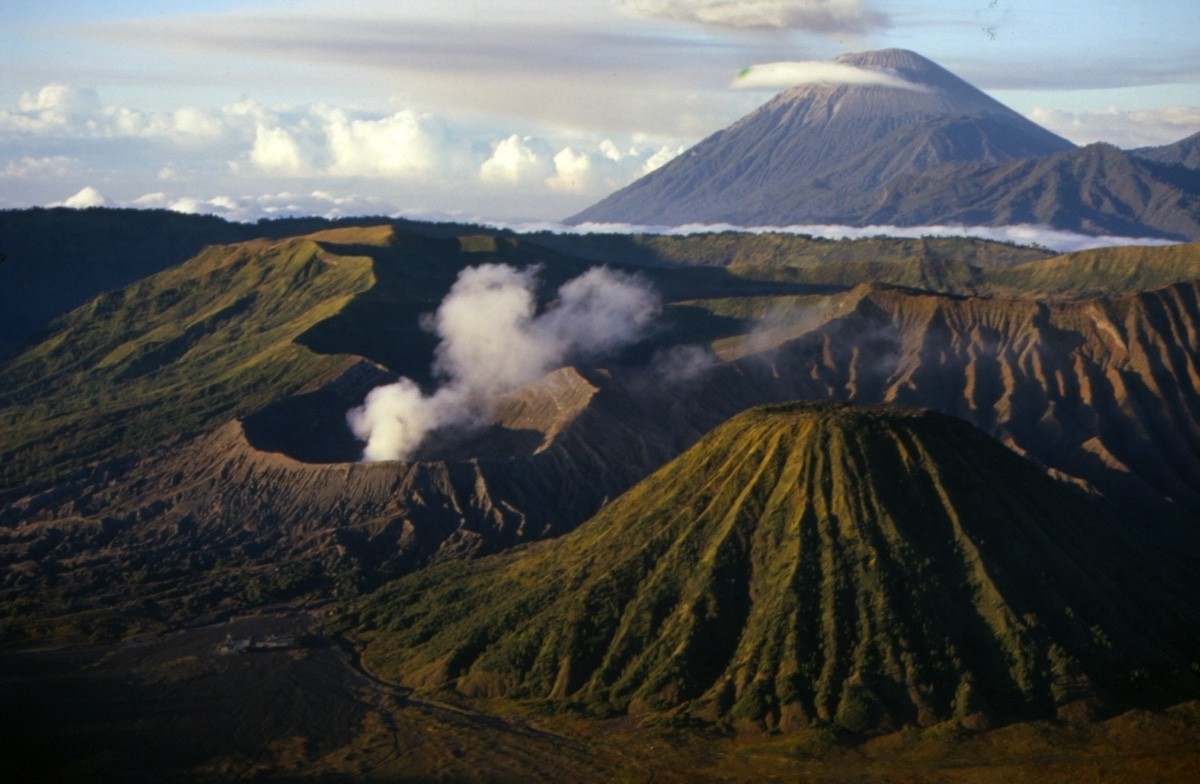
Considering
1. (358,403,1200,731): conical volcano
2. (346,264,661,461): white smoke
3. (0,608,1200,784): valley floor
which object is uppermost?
(346,264,661,461): white smoke

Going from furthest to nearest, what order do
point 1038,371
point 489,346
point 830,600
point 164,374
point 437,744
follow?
point 164,374
point 489,346
point 1038,371
point 830,600
point 437,744

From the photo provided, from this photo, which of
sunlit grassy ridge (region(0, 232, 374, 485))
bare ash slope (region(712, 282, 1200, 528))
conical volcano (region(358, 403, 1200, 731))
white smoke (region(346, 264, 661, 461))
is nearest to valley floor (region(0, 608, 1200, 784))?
conical volcano (region(358, 403, 1200, 731))

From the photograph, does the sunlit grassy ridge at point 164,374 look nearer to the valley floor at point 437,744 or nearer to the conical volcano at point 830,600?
the conical volcano at point 830,600

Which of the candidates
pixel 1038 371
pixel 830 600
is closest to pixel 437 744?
pixel 830 600

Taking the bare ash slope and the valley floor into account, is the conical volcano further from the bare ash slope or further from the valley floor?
the bare ash slope

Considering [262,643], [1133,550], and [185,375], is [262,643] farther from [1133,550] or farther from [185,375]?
[185,375]

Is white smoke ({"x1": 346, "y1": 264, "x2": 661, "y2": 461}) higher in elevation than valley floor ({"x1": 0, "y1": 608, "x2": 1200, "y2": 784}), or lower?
higher

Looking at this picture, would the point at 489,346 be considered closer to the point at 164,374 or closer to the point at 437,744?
the point at 164,374
